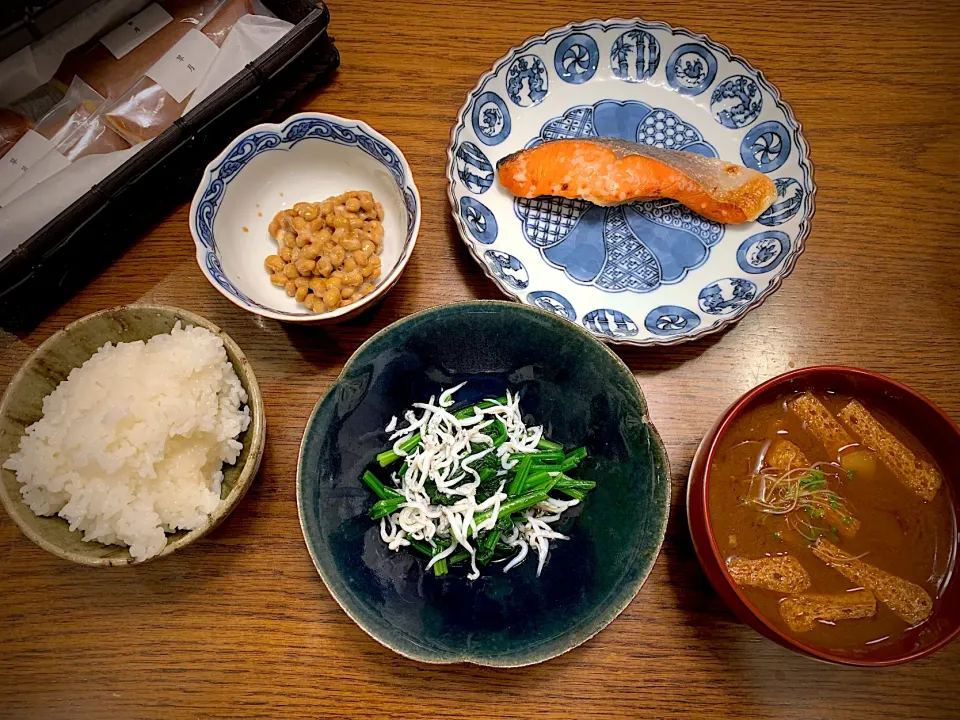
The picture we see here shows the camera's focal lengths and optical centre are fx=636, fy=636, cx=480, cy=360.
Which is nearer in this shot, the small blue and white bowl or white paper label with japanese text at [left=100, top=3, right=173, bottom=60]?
the small blue and white bowl

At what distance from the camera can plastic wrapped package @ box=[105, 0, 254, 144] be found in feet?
5.54

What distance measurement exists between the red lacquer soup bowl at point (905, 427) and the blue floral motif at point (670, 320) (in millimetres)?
292

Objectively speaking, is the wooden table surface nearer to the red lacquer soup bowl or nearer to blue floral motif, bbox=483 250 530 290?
blue floral motif, bbox=483 250 530 290

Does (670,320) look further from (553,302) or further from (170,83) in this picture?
(170,83)

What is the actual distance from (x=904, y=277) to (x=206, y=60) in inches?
79.8

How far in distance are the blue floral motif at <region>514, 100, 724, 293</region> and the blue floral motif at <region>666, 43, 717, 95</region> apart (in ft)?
0.51

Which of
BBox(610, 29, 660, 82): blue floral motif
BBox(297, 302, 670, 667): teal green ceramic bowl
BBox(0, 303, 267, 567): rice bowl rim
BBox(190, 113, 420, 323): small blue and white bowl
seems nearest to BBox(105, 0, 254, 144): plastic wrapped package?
BBox(190, 113, 420, 323): small blue and white bowl

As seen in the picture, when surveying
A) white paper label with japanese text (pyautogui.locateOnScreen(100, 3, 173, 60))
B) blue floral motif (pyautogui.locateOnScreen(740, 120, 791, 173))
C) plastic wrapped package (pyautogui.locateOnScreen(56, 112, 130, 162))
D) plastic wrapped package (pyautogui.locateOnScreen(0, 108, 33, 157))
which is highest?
white paper label with japanese text (pyautogui.locateOnScreen(100, 3, 173, 60))

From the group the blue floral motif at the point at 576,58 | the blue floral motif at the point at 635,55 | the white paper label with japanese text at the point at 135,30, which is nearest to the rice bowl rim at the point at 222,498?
the white paper label with japanese text at the point at 135,30

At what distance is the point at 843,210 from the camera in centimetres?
183

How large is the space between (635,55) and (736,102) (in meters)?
0.33

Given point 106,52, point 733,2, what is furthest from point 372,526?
point 733,2

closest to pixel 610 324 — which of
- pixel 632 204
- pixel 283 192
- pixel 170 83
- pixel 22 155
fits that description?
pixel 632 204

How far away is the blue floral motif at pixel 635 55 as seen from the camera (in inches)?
74.0
